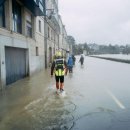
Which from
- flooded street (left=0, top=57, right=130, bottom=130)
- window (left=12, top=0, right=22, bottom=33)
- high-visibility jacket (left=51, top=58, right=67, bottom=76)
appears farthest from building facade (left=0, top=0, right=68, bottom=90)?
flooded street (left=0, top=57, right=130, bottom=130)

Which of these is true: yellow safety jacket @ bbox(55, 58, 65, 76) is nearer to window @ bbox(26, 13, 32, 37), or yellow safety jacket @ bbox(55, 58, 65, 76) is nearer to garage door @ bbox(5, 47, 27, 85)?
garage door @ bbox(5, 47, 27, 85)

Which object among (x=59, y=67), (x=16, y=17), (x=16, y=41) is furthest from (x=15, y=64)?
(x=59, y=67)

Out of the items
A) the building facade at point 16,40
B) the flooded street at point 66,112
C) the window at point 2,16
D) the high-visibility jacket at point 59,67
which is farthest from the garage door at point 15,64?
the flooded street at point 66,112

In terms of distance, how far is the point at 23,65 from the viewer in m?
19.1

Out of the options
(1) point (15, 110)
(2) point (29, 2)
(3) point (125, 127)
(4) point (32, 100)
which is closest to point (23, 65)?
(2) point (29, 2)

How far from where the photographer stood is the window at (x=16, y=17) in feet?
56.4

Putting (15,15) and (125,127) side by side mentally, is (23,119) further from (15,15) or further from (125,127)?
(15,15)

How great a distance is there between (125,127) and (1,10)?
11042mm

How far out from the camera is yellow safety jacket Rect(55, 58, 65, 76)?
11.4m

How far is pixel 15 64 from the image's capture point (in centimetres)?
1672

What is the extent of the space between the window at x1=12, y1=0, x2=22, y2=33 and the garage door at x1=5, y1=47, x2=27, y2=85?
1.48 meters

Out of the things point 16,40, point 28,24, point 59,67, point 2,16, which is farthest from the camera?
point 28,24

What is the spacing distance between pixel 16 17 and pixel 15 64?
3335 millimetres

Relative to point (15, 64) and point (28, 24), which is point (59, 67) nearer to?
point (15, 64)
